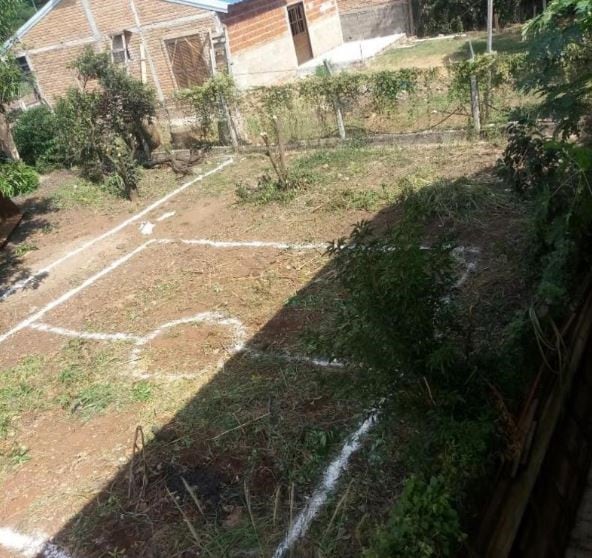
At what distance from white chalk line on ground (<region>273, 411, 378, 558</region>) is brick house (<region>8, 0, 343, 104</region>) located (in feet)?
49.9

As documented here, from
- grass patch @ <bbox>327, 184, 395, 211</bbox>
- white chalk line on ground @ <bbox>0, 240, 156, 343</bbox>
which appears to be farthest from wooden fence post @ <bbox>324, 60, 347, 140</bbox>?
white chalk line on ground @ <bbox>0, 240, 156, 343</bbox>

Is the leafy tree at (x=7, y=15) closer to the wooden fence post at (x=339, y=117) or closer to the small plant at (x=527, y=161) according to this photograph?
the wooden fence post at (x=339, y=117)

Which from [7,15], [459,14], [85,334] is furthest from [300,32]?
[85,334]

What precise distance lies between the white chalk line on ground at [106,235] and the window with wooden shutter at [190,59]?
7.16m

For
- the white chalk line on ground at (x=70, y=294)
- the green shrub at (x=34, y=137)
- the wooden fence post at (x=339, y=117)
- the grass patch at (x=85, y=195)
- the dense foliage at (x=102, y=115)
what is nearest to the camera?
the white chalk line on ground at (x=70, y=294)

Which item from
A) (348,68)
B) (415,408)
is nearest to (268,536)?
(415,408)

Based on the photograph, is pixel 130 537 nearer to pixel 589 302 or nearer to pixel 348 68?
pixel 589 302

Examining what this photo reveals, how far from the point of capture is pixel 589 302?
3.78m

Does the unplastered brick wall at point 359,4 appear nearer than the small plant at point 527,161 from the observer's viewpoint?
No

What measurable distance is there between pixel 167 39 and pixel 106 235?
1107 centimetres

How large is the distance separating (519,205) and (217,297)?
390 cm

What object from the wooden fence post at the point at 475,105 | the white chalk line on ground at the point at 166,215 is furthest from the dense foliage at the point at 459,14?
the white chalk line on ground at the point at 166,215

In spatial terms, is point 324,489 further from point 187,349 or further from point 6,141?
point 6,141

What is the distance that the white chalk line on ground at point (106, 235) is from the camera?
27.8 ft
